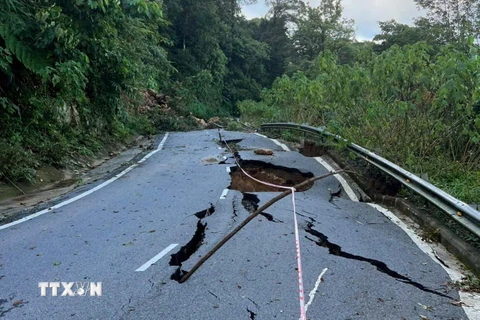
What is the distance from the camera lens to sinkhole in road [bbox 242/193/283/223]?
594 centimetres

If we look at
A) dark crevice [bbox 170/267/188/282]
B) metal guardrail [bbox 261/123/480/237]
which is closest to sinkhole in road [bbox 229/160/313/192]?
metal guardrail [bbox 261/123/480/237]

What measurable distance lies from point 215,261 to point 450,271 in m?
2.40

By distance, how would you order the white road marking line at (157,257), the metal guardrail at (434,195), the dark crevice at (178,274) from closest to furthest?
the dark crevice at (178,274), the white road marking line at (157,257), the metal guardrail at (434,195)

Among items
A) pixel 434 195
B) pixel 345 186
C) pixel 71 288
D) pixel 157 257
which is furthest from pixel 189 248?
pixel 345 186

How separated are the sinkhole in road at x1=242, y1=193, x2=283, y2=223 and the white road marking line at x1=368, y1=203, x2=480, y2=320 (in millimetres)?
1714

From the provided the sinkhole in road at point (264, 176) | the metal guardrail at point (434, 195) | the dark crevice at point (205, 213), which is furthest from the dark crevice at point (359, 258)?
the sinkhole in road at point (264, 176)

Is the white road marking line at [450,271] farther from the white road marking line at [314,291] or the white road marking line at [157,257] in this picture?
the white road marking line at [157,257]

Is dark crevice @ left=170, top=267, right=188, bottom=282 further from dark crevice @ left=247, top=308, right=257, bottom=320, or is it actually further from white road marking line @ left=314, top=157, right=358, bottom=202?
white road marking line @ left=314, top=157, right=358, bottom=202

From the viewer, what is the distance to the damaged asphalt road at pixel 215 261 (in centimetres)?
338

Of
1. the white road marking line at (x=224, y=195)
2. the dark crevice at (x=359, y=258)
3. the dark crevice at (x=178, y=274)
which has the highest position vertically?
the dark crevice at (x=359, y=258)

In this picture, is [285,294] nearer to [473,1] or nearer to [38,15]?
[38,15]

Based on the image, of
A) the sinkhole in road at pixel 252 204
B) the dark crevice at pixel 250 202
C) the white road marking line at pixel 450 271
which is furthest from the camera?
the dark crevice at pixel 250 202

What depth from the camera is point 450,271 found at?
4.18 m

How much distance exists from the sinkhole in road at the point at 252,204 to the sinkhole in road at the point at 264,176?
3.03 feet
